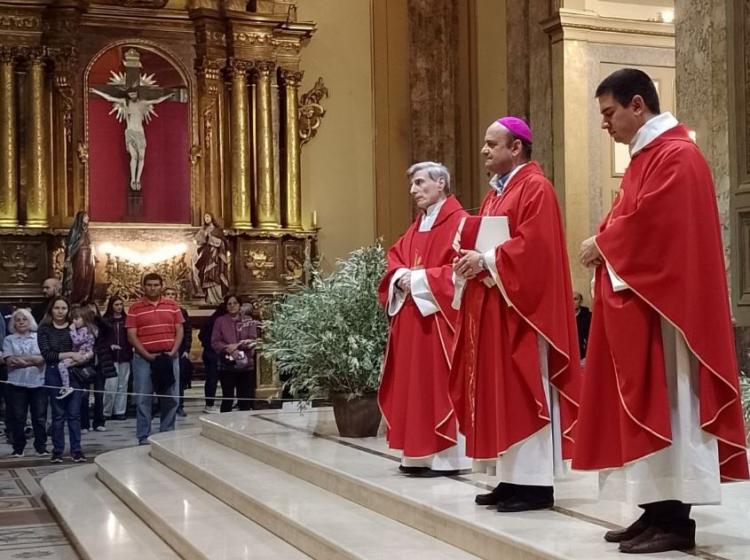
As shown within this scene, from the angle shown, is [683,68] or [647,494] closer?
[647,494]

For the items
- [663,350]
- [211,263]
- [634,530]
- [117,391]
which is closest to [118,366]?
[117,391]

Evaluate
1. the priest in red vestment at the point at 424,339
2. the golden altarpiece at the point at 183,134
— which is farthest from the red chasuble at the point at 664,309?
the golden altarpiece at the point at 183,134

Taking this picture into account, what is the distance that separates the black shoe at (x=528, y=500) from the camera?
471cm

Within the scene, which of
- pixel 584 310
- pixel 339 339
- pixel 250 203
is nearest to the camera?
pixel 339 339

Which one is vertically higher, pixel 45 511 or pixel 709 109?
pixel 709 109

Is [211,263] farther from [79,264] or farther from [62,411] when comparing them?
[62,411]

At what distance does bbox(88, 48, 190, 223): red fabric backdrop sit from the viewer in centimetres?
1633

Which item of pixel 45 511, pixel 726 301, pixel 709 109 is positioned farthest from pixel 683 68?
pixel 45 511

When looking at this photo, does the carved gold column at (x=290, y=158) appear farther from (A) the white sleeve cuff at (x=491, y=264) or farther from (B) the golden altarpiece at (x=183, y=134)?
(A) the white sleeve cuff at (x=491, y=264)

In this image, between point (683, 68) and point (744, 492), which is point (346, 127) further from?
point (744, 492)

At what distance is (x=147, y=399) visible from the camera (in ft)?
32.3

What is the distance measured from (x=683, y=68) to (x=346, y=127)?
945cm

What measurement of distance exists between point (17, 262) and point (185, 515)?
9.67 metres

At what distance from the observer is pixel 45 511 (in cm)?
760
